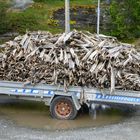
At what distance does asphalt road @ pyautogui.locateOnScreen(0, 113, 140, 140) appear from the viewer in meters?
12.0

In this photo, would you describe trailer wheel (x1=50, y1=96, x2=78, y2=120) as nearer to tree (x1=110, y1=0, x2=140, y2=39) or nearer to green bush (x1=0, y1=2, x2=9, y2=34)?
green bush (x1=0, y1=2, x2=9, y2=34)

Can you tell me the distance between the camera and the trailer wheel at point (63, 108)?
1366cm

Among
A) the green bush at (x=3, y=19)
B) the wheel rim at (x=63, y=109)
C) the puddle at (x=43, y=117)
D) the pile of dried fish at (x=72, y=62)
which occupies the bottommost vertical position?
the puddle at (x=43, y=117)

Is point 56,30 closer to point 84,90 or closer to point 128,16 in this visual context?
point 128,16

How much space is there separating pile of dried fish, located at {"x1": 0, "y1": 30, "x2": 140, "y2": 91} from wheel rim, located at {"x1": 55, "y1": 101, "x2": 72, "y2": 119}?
52cm

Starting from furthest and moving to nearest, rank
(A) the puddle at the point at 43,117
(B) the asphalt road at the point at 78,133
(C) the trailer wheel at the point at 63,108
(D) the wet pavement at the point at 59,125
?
(C) the trailer wheel at the point at 63,108, (A) the puddle at the point at 43,117, (D) the wet pavement at the point at 59,125, (B) the asphalt road at the point at 78,133

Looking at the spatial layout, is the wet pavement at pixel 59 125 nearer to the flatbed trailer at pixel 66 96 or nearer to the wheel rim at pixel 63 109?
the wheel rim at pixel 63 109

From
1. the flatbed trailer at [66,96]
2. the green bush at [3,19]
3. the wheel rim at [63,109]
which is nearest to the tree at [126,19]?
the green bush at [3,19]

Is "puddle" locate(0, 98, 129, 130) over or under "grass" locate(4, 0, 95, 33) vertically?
under

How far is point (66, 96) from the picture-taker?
13625 millimetres

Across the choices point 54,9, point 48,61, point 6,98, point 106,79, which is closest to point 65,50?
point 48,61

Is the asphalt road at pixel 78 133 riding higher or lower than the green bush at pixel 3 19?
lower

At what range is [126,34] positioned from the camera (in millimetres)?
25672

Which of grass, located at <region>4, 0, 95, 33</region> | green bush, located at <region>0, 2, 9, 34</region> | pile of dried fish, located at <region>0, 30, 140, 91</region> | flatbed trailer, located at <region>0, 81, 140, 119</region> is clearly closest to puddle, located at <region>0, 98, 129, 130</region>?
flatbed trailer, located at <region>0, 81, 140, 119</region>
